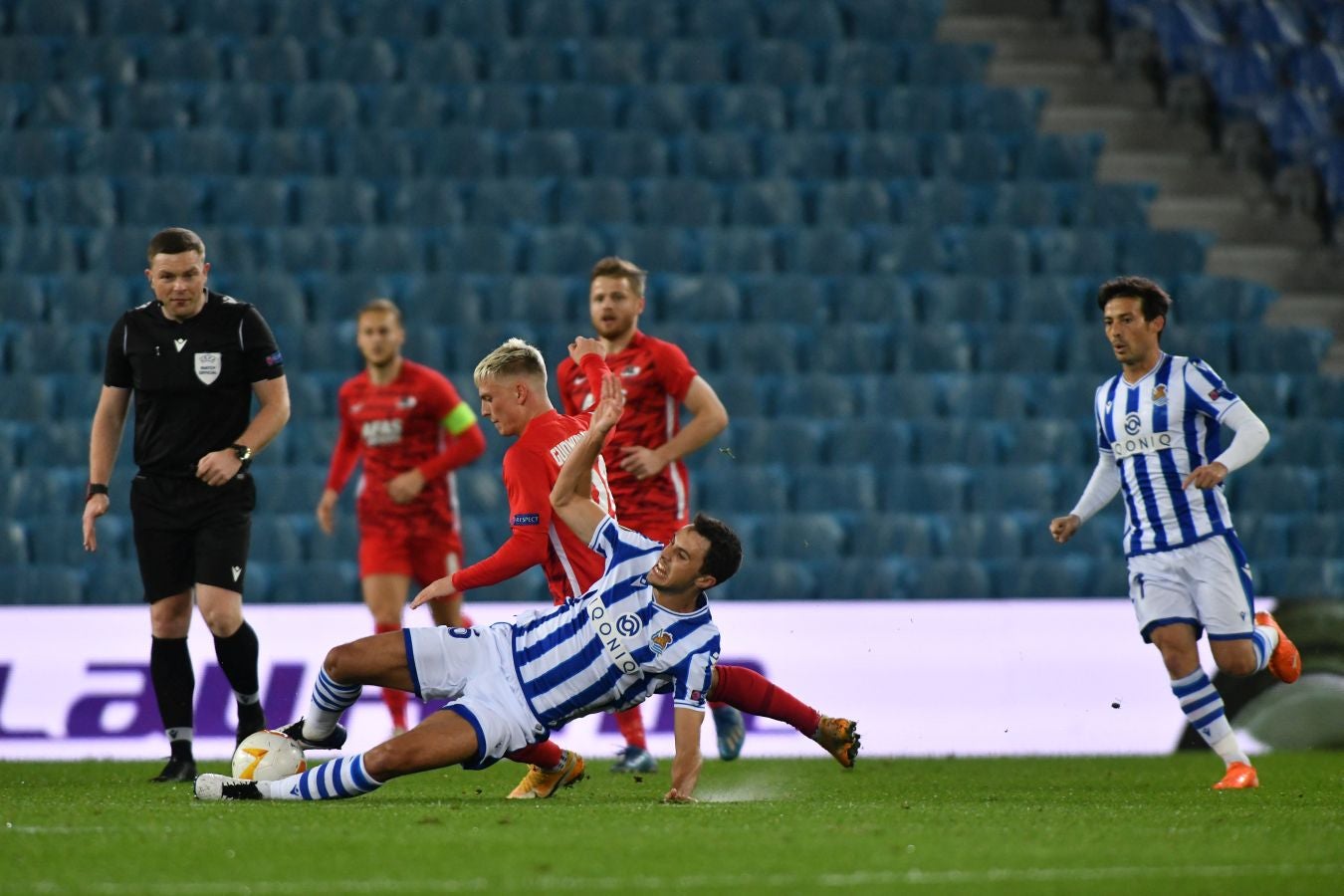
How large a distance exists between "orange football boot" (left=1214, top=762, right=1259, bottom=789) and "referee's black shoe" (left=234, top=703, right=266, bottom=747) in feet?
11.2

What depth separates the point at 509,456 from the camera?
561 cm

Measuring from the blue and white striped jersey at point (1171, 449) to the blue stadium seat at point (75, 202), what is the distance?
22.7 ft

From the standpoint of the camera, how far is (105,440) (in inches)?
248

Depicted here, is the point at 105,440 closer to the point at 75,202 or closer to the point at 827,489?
the point at 827,489

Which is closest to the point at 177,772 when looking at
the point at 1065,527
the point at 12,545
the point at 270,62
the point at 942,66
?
the point at 1065,527

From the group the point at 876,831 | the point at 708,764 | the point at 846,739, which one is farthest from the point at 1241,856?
the point at 708,764

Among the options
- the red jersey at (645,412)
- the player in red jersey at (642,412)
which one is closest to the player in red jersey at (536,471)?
the player in red jersey at (642,412)

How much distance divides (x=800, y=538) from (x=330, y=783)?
17.4 ft

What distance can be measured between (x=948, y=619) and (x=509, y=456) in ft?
11.3

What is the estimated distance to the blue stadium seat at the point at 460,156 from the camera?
11258mm

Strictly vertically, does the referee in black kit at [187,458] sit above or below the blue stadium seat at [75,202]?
below

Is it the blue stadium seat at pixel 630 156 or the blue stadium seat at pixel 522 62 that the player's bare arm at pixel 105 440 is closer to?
the blue stadium seat at pixel 630 156

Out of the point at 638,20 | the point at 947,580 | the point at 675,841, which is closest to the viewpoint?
the point at 675,841

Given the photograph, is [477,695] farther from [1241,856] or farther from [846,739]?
[1241,856]
